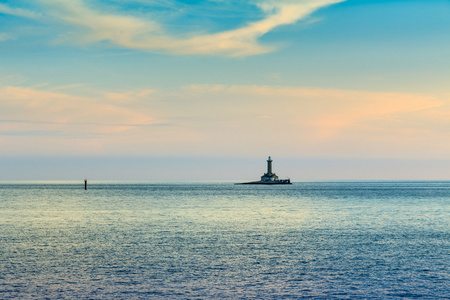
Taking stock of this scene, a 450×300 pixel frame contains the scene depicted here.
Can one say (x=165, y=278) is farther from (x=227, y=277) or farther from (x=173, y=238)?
(x=173, y=238)

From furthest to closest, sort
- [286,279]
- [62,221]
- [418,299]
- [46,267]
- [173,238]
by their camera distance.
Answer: [62,221] < [173,238] < [46,267] < [286,279] < [418,299]

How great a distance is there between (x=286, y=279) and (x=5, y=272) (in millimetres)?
15981

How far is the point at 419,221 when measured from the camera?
60625mm

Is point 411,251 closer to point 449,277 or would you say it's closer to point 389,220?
point 449,277

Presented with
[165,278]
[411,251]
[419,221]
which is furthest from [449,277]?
[419,221]

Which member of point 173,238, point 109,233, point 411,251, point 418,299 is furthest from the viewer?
point 109,233

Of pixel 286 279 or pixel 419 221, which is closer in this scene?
pixel 286 279

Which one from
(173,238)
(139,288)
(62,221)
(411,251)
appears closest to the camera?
(139,288)

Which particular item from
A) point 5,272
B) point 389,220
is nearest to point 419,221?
point 389,220

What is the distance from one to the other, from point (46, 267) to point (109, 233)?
57.9 feet

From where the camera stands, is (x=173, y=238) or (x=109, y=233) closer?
(x=173, y=238)

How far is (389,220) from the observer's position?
2436 inches

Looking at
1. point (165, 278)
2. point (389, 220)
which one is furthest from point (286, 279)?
point (389, 220)

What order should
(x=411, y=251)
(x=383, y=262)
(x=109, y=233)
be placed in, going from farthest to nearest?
(x=109, y=233), (x=411, y=251), (x=383, y=262)
